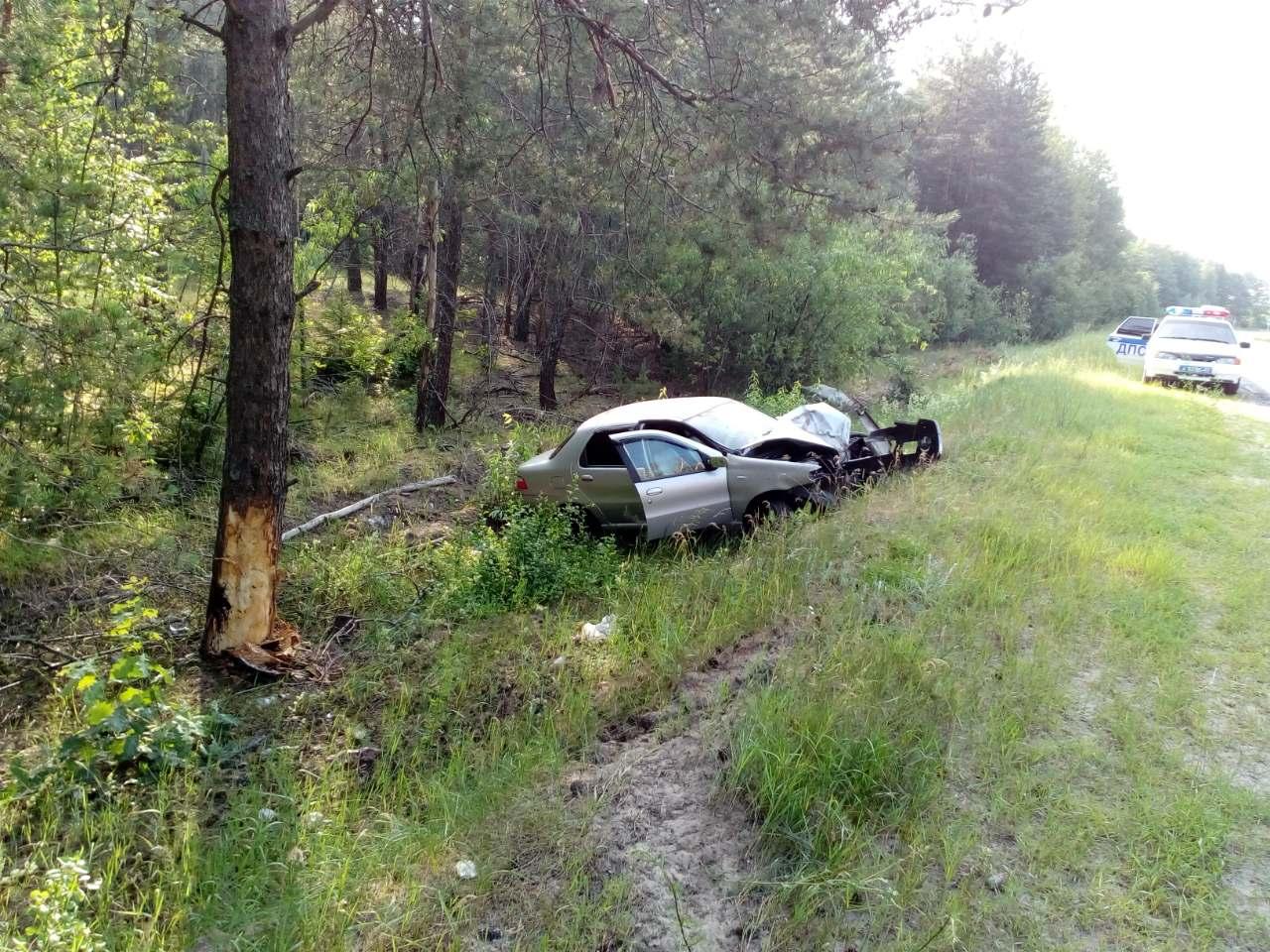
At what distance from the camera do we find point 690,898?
11.2 feet

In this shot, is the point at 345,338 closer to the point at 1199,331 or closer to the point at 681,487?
the point at 681,487

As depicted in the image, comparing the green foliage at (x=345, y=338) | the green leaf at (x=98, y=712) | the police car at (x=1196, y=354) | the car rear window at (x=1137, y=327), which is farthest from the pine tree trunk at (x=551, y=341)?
the car rear window at (x=1137, y=327)

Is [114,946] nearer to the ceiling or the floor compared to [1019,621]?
nearer to the floor

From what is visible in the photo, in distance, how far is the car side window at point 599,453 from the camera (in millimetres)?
8219

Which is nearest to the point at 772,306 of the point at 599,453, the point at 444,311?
the point at 444,311

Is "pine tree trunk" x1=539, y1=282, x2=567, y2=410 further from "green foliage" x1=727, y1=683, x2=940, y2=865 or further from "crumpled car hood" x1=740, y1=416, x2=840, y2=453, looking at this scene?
"green foliage" x1=727, y1=683, x2=940, y2=865

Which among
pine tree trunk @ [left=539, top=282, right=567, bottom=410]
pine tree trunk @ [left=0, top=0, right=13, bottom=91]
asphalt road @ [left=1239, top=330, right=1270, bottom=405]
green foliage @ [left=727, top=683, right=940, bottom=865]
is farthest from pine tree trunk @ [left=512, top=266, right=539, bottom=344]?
asphalt road @ [left=1239, top=330, right=1270, bottom=405]

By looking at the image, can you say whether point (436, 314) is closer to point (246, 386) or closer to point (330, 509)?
point (330, 509)

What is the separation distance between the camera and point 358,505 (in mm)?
9039

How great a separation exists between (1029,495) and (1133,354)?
1702 centimetres

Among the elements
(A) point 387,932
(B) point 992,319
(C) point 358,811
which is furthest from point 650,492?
(B) point 992,319

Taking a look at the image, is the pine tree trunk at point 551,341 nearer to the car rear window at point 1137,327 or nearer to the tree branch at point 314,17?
the tree branch at point 314,17

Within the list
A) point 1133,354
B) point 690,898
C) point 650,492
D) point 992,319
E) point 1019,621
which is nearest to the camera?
point 690,898

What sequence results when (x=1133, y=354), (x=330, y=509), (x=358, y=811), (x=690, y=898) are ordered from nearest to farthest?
(x=690, y=898) → (x=358, y=811) → (x=330, y=509) → (x=1133, y=354)
